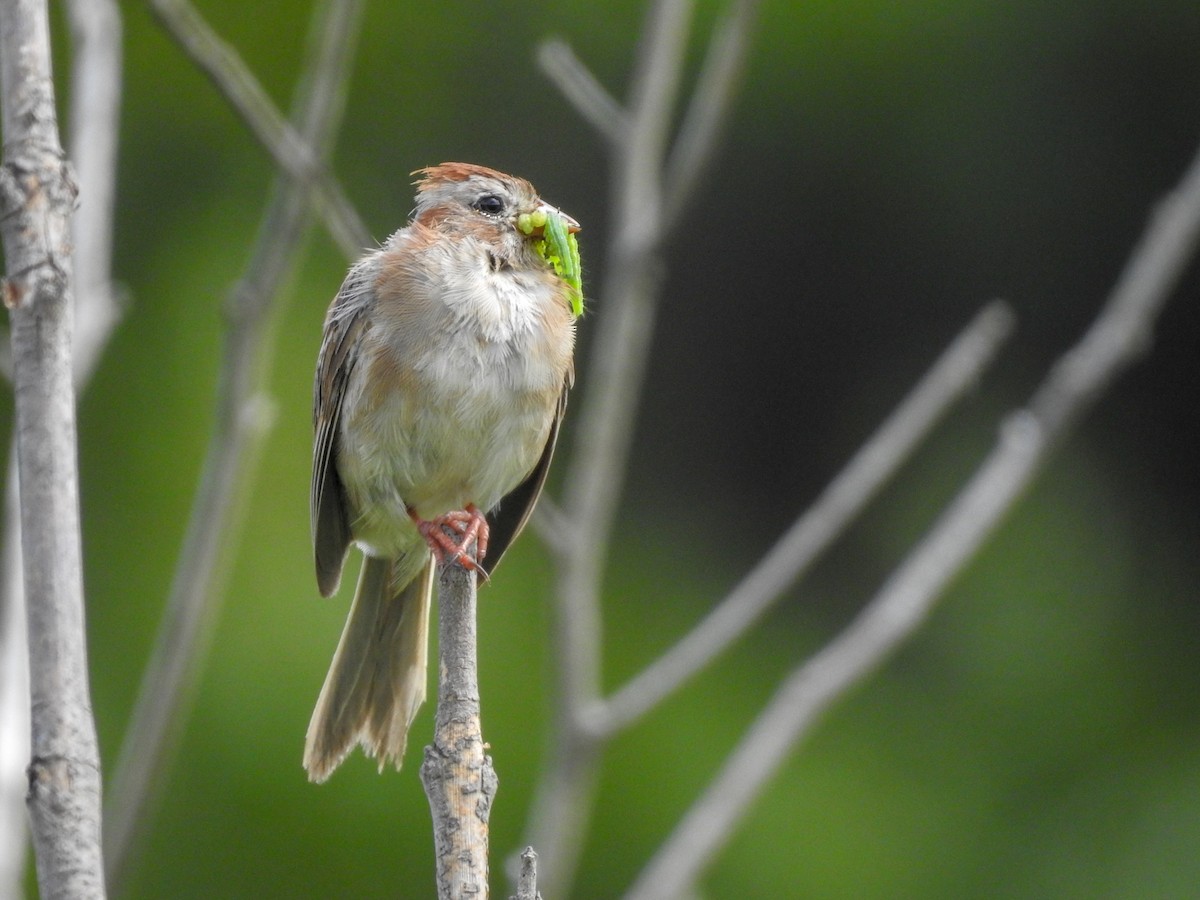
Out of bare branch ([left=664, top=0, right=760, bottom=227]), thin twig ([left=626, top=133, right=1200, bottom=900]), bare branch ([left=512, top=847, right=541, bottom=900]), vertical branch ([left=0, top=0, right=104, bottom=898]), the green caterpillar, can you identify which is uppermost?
bare branch ([left=664, top=0, right=760, bottom=227])

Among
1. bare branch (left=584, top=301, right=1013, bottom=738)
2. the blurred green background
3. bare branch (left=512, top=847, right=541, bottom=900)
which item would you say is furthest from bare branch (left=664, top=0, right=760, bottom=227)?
the blurred green background

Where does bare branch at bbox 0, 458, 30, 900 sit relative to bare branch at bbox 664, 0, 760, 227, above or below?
below

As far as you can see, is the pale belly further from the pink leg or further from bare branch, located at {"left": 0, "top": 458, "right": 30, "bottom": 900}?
bare branch, located at {"left": 0, "top": 458, "right": 30, "bottom": 900}

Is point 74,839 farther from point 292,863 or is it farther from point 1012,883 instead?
point 1012,883

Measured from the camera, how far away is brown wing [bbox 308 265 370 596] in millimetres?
3615

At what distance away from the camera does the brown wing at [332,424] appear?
3615 mm

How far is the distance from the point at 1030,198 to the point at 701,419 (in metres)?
2.19

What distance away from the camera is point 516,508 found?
3863 mm

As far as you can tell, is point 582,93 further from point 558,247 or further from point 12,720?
point 12,720

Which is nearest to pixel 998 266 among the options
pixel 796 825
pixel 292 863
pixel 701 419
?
pixel 701 419

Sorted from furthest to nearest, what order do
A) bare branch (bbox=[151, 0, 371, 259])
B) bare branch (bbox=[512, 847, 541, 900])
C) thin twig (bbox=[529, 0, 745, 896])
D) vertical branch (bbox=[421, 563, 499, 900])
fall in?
thin twig (bbox=[529, 0, 745, 896])
bare branch (bbox=[151, 0, 371, 259])
vertical branch (bbox=[421, 563, 499, 900])
bare branch (bbox=[512, 847, 541, 900])

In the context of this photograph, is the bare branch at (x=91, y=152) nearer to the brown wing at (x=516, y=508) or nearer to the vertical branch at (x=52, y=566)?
the brown wing at (x=516, y=508)

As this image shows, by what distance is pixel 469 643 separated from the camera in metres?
2.45

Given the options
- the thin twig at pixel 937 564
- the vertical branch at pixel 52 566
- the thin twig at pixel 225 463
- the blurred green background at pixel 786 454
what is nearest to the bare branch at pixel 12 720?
the thin twig at pixel 225 463
